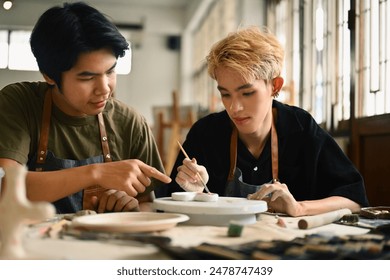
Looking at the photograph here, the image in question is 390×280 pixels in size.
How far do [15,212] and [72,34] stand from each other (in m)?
0.70

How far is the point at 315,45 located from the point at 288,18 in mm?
704

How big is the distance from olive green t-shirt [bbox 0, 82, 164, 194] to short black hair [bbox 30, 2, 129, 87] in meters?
0.18

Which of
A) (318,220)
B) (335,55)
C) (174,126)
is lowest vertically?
(318,220)

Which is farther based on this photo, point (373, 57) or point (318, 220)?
point (373, 57)

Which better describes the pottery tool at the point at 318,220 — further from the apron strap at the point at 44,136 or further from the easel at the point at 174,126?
the easel at the point at 174,126

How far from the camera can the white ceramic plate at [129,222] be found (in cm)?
73

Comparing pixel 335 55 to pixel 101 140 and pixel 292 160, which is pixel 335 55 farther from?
pixel 101 140

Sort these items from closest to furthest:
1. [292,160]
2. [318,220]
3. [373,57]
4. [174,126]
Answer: [318,220] → [292,160] → [373,57] → [174,126]

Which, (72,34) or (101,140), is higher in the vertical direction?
(72,34)

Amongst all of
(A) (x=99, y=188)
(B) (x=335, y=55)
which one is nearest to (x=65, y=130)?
(A) (x=99, y=188)

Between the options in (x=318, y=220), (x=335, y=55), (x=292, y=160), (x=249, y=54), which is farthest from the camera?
(x=335, y=55)

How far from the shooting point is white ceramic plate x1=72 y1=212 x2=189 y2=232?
0.73m

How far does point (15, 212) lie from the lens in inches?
21.8

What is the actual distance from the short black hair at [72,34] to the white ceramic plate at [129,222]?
0.52 metres
